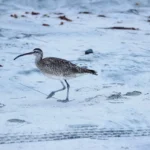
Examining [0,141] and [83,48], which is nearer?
[0,141]

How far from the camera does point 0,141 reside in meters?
6.36

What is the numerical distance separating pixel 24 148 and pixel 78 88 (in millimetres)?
3013

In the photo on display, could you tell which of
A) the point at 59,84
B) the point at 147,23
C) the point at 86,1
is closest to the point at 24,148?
the point at 59,84

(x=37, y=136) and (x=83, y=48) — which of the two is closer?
(x=37, y=136)

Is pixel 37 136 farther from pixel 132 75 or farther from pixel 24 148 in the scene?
pixel 132 75

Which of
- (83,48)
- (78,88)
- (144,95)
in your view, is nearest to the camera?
(144,95)

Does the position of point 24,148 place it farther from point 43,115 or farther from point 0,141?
point 43,115

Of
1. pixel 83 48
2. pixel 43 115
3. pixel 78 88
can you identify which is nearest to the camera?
pixel 43 115

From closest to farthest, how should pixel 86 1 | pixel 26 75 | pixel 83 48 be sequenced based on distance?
pixel 26 75 < pixel 83 48 < pixel 86 1

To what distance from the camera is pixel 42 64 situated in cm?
848

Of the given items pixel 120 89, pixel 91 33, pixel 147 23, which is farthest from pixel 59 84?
pixel 147 23

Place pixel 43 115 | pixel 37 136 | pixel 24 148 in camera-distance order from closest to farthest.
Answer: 1. pixel 24 148
2. pixel 37 136
3. pixel 43 115

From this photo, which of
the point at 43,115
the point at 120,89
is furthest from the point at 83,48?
the point at 43,115

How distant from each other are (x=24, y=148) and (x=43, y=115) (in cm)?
126
